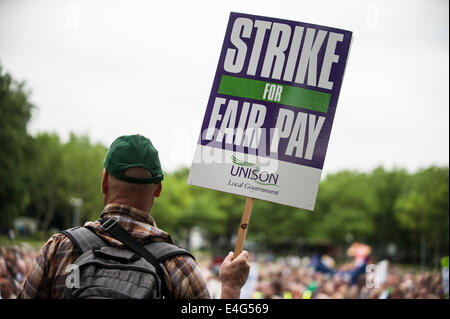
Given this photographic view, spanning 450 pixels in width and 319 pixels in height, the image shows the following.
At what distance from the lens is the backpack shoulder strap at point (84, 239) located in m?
1.99

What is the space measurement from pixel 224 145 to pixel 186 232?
58.3 metres

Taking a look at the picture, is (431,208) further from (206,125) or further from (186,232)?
(186,232)

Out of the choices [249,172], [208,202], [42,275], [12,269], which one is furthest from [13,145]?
[208,202]

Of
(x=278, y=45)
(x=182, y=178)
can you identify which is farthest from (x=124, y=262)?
(x=182, y=178)

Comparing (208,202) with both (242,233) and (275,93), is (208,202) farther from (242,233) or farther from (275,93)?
(242,233)

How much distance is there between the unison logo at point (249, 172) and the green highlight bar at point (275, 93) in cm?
39

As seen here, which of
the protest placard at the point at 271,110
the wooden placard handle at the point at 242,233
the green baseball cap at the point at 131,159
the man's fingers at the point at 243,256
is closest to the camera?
the green baseball cap at the point at 131,159

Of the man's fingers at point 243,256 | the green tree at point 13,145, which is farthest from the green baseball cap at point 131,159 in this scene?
the green tree at point 13,145

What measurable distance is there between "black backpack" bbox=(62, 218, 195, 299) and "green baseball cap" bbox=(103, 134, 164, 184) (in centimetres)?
23

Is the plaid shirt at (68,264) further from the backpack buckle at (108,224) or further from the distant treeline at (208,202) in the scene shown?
the distant treeline at (208,202)

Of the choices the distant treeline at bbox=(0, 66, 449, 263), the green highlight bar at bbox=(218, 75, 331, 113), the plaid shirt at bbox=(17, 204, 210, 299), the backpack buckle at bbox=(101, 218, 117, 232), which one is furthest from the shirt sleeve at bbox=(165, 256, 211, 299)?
the distant treeline at bbox=(0, 66, 449, 263)

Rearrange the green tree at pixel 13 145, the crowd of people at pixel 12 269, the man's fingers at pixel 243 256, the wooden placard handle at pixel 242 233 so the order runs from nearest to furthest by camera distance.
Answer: the man's fingers at pixel 243 256 → the wooden placard handle at pixel 242 233 → the crowd of people at pixel 12 269 → the green tree at pixel 13 145
